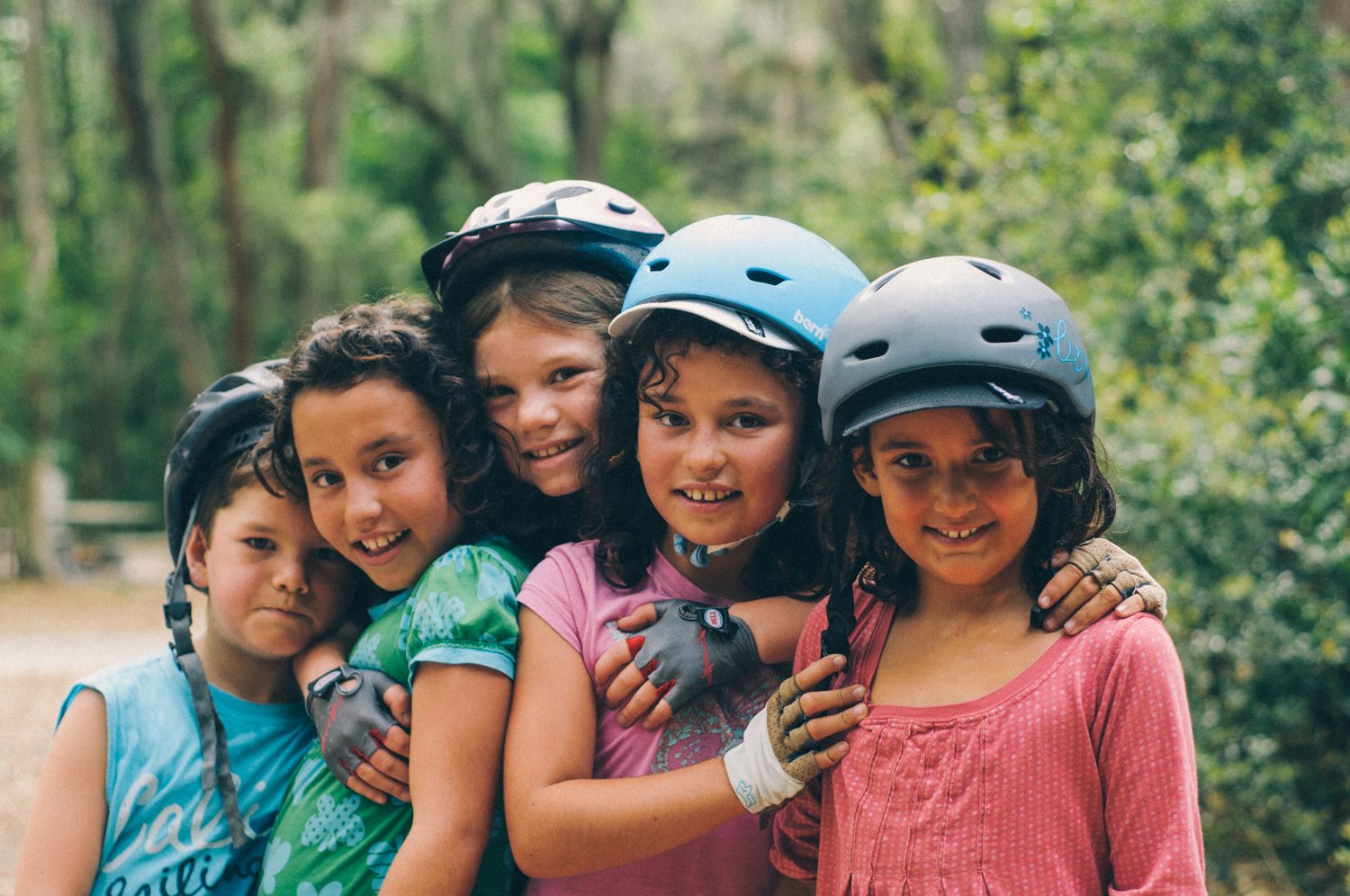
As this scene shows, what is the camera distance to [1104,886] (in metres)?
1.74

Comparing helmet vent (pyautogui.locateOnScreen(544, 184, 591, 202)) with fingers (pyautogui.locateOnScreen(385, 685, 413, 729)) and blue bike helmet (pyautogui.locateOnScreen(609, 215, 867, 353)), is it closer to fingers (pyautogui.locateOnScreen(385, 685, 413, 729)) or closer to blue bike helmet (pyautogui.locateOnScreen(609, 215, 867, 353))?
blue bike helmet (pyautogui.locateOnScreen(609, 215, 867, 353))

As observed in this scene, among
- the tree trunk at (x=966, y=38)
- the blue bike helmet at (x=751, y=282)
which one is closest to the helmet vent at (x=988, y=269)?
the blue bike helmet at (x=751, y=282)

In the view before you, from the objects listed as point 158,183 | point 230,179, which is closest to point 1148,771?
point 230,179

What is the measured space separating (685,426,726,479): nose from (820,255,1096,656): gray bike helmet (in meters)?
0.23

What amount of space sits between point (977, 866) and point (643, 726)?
0.69 metres

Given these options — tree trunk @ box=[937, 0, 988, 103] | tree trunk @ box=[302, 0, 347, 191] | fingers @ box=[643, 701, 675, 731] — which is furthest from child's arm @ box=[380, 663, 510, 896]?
tree trunk @ box=[302, 0, 347, 191]

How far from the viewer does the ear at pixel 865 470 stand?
6.79 feet

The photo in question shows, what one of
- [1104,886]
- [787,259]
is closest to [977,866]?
[1104,886]

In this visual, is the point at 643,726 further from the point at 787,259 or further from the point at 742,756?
the point at 787,259

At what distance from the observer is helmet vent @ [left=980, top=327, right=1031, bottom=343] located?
6.23 ft

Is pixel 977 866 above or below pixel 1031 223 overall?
below

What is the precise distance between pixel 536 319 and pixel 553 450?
1.02 ft

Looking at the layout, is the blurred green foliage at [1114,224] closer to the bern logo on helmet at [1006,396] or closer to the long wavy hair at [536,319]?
the bern logo on helmet at [1006,396]

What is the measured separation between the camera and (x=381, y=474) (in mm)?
2457
